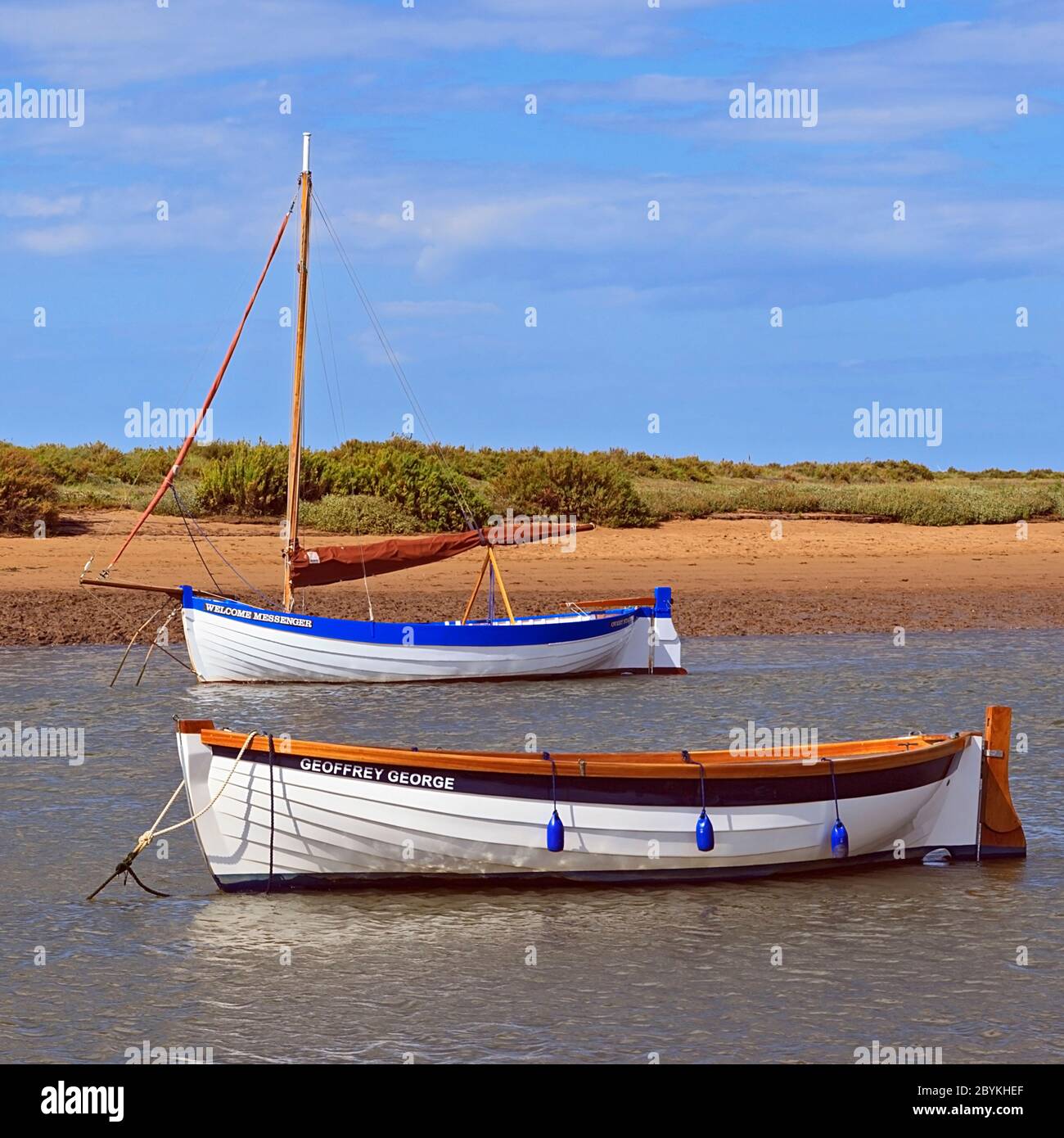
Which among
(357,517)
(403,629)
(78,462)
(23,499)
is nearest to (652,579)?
(357,517)

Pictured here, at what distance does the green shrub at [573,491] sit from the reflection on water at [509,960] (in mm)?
27360

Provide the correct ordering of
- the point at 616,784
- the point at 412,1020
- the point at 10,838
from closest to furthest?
the point at 412,1020, the point at 616,784, the point at 10,838

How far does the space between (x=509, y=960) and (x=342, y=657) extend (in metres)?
14.0

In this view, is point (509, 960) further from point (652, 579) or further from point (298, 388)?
point (652, 579)

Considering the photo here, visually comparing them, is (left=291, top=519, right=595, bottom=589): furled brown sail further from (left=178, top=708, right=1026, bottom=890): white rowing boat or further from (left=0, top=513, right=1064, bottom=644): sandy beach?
(left=178, top=708, right=1026, bottom=890): white rowing boat

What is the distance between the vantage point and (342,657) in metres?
24.8

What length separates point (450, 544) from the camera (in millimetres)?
26562

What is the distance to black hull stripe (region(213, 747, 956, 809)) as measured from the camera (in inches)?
483

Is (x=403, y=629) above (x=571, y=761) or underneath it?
above

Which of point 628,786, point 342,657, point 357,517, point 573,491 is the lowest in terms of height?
point 628,786

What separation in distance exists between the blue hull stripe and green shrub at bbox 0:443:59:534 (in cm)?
1418
